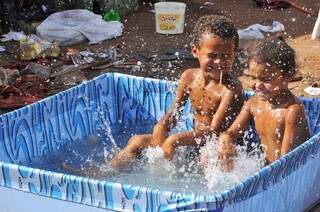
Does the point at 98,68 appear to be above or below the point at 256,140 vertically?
below

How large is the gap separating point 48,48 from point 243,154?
379cm

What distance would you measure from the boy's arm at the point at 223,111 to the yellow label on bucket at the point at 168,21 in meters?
4.13

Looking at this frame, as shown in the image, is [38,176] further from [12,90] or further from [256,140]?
[12,90]

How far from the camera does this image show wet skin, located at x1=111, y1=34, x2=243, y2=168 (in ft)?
11.7

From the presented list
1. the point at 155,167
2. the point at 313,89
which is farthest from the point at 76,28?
the point at 155,167

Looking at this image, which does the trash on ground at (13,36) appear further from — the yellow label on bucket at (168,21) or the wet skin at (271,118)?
the wet skin at (271,118)

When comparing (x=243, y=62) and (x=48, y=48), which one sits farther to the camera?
(x=48, y=48)

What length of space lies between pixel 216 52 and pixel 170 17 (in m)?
4.15

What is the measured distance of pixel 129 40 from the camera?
7.49m

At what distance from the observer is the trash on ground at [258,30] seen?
7230 millimetres

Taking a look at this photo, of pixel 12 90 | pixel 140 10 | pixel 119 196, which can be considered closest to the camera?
pixel 119 196

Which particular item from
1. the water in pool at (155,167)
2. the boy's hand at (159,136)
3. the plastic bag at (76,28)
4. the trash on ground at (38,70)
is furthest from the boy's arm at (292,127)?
the plastic bag at (76,28)

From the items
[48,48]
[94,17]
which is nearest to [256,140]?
[48,48]

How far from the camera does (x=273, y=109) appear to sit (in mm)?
3307
